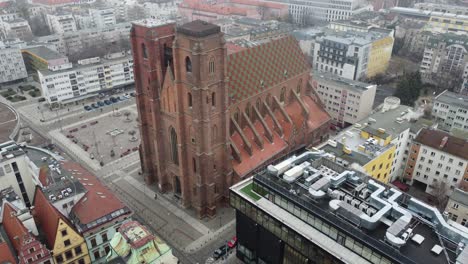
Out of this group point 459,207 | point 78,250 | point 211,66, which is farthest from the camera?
point 459,207

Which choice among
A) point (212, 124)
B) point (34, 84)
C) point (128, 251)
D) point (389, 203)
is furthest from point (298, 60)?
point (34, 84)

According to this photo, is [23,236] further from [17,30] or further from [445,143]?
[17,30]

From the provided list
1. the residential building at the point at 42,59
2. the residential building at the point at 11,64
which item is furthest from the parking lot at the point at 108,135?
the residential building at the point at 11,64

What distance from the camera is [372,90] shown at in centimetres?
9462

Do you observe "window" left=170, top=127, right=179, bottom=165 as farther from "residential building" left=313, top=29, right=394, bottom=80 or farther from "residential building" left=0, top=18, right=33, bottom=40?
"residential building" left=0, top=18, right=33, bottom=40

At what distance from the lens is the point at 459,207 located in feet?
199

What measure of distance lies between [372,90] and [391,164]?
28.9m

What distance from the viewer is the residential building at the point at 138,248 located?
42062mm

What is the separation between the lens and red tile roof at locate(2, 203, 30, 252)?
1886 inches

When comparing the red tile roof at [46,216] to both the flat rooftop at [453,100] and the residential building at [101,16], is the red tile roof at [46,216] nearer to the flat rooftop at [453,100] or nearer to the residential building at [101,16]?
the flat rooftop at [453,100]

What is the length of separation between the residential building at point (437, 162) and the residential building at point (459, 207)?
754cm

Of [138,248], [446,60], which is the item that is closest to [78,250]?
[138,248]

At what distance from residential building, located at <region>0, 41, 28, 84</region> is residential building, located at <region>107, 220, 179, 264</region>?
10952 centimetres

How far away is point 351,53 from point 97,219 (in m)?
89.0
